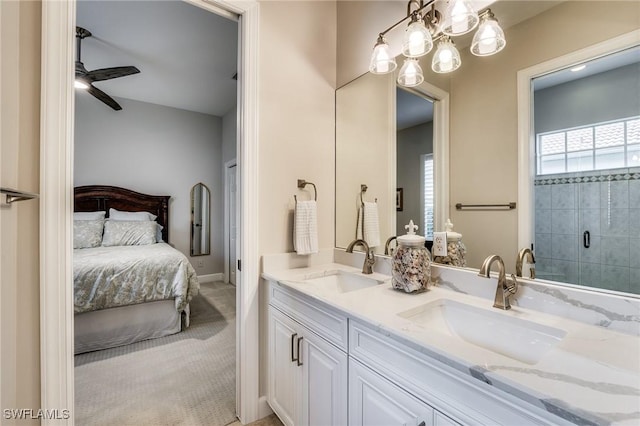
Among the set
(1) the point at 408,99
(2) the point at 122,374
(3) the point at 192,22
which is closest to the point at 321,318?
(1) the point at 408,99

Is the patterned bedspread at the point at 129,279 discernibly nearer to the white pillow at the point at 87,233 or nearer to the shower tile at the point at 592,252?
the white pillow at the point at 87,233

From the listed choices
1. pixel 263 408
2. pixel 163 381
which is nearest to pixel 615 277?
pixel 263 408

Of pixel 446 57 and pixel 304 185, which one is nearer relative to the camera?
pixel 446 57

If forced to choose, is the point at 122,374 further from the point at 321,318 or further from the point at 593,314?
the point at 593,314

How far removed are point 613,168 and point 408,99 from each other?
0.98 metres

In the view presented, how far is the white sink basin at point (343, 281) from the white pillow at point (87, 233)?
350cm

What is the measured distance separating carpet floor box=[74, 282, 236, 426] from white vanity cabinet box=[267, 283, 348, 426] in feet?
1.63

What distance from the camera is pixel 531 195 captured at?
1108 millimetres

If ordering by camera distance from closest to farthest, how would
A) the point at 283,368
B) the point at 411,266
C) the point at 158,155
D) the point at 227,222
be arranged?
the point at 411,266, the point at 283,368, the point at 158,155, the point at 227,222

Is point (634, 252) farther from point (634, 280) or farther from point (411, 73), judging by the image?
point (411, 73)

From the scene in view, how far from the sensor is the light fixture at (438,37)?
1.17 meters

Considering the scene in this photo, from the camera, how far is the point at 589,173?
3.18 feet

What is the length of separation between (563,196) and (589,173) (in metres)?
0.10

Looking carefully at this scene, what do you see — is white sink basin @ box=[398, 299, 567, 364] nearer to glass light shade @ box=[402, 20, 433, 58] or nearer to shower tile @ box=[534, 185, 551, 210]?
shower tile @ box=[534, 185, 551, 210]
